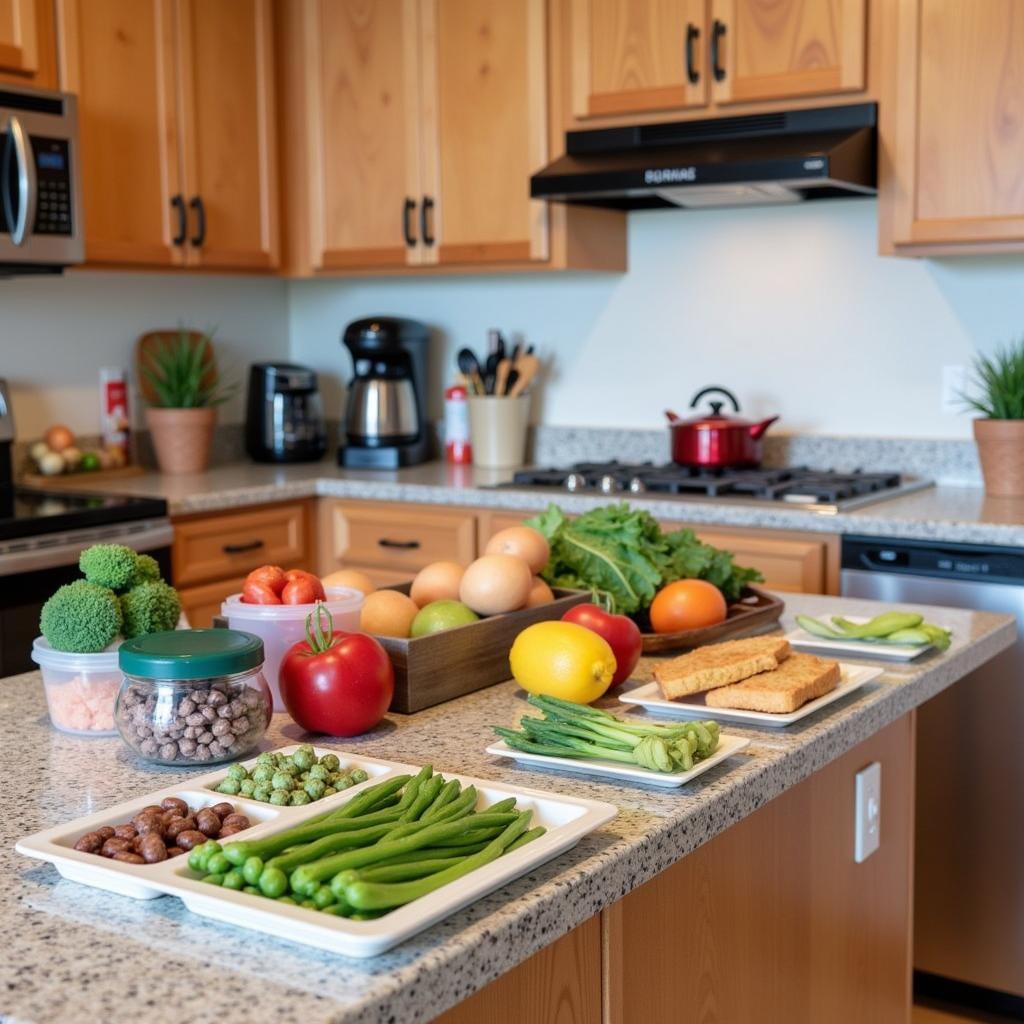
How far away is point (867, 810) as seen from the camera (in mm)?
1788

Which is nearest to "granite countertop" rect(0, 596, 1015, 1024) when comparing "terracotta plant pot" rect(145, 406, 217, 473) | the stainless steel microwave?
the stainless steel microwave

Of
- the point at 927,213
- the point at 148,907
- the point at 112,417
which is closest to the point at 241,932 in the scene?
the point at 148,907

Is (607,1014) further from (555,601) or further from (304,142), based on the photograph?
(304,142)

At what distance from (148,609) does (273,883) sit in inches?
24.4

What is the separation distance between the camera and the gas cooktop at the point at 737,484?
120 inches

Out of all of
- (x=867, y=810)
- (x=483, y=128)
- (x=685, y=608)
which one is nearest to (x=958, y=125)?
(x=483, y=128)

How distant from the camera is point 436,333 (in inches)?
168

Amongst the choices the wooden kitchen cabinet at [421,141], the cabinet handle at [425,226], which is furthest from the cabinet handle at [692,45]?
the cabinet handle at [425,226]

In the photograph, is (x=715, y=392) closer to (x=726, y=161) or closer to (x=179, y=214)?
(x=726, y=161)

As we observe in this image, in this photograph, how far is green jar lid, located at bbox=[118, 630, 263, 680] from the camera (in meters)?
1.31

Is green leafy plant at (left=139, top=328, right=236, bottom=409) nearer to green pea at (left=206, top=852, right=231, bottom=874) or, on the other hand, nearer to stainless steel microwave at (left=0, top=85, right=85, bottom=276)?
stainless steel microwave at (left=0, top=85, right=85, bottom=276)

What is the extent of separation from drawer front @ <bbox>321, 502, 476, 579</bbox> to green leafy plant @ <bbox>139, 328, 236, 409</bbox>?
54 centimetres

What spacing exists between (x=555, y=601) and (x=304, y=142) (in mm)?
2607

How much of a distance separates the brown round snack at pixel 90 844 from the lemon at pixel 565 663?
566mm
